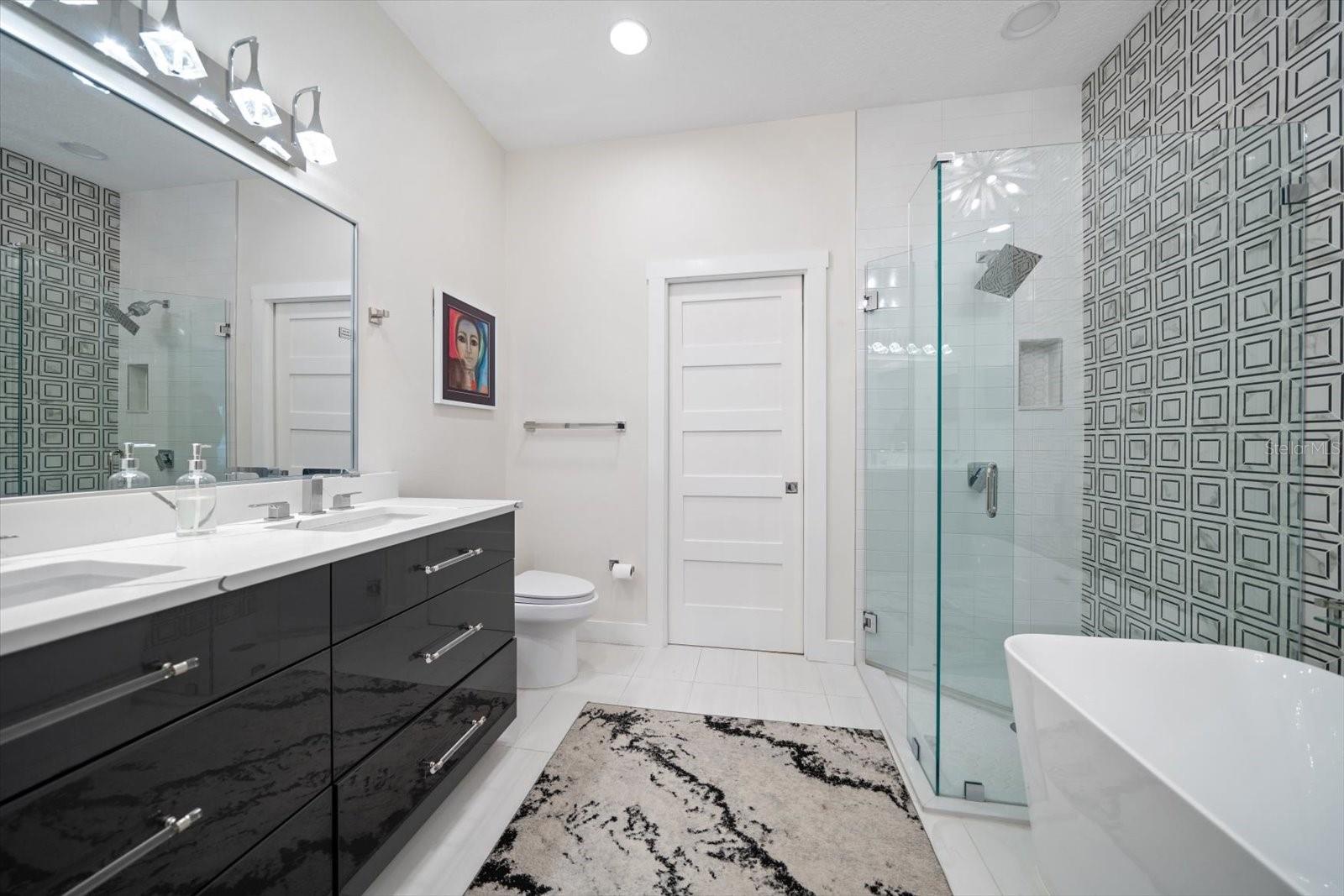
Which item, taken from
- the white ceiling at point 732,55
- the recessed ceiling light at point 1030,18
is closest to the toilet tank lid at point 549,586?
the white ceiling at point 732,55

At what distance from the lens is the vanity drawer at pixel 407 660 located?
1.06 metres

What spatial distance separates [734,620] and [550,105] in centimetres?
274

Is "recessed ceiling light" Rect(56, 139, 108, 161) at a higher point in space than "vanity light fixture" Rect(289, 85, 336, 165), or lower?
lower

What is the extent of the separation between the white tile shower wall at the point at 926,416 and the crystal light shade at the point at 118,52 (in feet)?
7.27

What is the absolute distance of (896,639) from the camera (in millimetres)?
2234

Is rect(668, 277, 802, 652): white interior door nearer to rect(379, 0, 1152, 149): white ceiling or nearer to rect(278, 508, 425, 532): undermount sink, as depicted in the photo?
rect(379, 0, 1152, 149): white ceiling

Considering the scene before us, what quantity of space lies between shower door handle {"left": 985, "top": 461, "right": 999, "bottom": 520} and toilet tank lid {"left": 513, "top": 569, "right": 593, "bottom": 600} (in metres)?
1.57

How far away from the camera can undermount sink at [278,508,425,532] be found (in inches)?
54.2

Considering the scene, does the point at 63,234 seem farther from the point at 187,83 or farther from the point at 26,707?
the point at 26,707

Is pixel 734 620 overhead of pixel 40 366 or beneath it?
beneath

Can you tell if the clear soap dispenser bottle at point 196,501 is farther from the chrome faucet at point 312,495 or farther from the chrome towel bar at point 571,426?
the chrome towel bar at point 571,426

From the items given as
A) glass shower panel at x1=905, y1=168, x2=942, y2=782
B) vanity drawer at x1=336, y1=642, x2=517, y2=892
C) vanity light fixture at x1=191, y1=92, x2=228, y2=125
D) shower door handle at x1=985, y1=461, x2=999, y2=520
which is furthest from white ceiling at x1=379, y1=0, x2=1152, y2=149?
vanity drawer at x1=336, y1=642, x2=517, y2=892

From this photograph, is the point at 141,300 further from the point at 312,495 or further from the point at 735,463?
the point at 735,463

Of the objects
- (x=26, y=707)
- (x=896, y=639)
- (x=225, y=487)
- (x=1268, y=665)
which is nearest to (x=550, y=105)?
(x=225, y=487)
